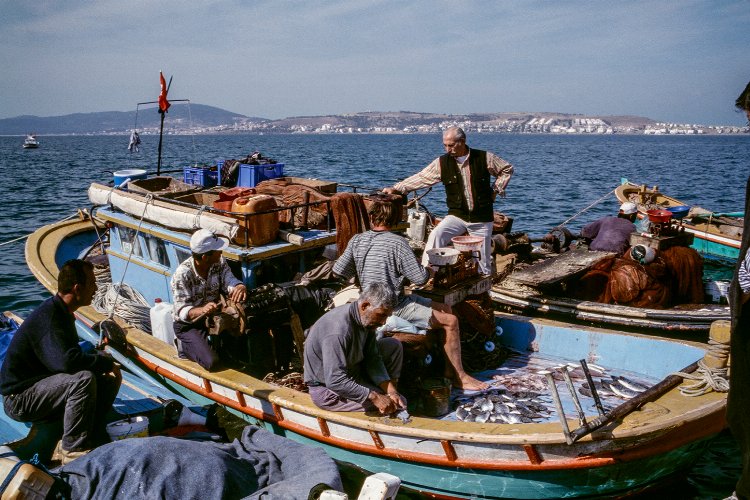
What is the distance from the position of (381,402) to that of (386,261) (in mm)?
1466

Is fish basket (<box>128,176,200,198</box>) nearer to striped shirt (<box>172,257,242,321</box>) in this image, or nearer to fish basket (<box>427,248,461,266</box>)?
striped shirt (<box>172,257,242,321</box>)

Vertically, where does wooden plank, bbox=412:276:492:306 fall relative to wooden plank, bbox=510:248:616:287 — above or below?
above

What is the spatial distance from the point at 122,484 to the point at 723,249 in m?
17.8

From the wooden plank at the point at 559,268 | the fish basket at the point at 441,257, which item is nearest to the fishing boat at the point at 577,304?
the wooden plank at the point at 559,268

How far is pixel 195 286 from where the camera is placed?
6484 mm

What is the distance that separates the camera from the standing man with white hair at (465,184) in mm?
7723

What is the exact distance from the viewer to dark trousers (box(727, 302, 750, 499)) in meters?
3.09

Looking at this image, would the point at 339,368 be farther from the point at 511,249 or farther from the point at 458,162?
the point at 511,249

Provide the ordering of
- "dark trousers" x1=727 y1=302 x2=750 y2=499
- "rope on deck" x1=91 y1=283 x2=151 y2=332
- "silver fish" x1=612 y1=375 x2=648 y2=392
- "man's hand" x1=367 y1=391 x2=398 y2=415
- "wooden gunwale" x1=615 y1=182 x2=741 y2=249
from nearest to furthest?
1. "dark trousers" x1=727 y1=302 x2=750 y2=499
2. "man's hand" x1=367 y1=391 x2=398 y2=415
3. "silver fish" x1=612 y1=375 x2=648 y2=392
4. "rope on deck" x1=91 y1=283 x2=151 y2=332
5. "wooden gunwale" x1=615 y1=182 x2=741 y2=249

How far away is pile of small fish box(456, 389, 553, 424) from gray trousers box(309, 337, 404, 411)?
0.89m

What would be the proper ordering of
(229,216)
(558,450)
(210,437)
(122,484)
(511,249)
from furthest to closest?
(511,249), (229,216), (210,437), (558,450), (122,484)

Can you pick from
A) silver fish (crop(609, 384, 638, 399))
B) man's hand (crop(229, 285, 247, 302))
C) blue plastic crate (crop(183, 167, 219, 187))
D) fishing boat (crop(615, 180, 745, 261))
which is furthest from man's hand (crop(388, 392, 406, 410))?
fishing boat (crop(615, 180, 745, 261))

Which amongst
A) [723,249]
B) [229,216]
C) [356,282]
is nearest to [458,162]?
[356,282]

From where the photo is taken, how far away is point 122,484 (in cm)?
432
